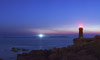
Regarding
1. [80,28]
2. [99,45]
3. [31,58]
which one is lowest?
[31,58]

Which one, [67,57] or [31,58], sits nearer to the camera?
[67,57]

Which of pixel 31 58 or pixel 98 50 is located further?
pixel 31 58

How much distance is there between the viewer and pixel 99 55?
12.8 meters

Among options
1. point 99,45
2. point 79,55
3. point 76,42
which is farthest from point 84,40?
point 79,55

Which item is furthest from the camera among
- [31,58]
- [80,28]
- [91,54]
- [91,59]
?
[80,28]

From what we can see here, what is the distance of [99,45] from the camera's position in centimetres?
1416

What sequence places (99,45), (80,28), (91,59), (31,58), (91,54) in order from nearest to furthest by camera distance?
(91,59)
(91,54)
(99,45)
(31,58)
(80,28)

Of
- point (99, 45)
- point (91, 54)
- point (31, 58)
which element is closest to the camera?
point (91, 54)

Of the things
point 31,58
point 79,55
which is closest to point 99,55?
point 79,55

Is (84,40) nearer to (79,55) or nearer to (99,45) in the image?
(99,45)

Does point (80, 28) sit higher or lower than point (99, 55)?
higher

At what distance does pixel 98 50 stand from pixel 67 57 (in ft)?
8.09

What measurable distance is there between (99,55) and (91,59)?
94cm

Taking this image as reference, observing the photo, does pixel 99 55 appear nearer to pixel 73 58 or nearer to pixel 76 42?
pixel 73 58
